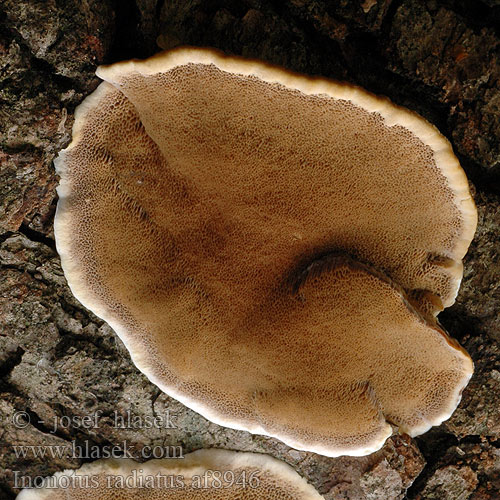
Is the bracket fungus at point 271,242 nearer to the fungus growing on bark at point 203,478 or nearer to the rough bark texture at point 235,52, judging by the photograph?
the rough bark texture at point 235,52

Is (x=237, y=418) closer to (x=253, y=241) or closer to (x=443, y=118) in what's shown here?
(x=253, y=241)

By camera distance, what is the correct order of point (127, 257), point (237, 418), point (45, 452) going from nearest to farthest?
point (127, 257), point (237, 418), point (45, 452)

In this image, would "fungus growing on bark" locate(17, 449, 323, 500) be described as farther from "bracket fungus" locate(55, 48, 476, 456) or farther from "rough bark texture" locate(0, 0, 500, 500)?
"bracket fungus" locate(55, 48, 476, 456)

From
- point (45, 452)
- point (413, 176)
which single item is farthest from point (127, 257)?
point (45, 452)

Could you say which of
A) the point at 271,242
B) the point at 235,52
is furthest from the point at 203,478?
the point at 235,52

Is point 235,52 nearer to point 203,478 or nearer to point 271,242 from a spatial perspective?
point 271,242

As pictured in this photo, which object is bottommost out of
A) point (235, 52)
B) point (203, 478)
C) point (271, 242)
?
point (203, 478)

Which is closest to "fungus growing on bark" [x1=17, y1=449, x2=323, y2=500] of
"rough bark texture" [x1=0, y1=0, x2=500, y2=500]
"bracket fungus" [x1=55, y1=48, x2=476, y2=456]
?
"rough bark texture" [x1=0, y1=0, x2=500, y2=500]
